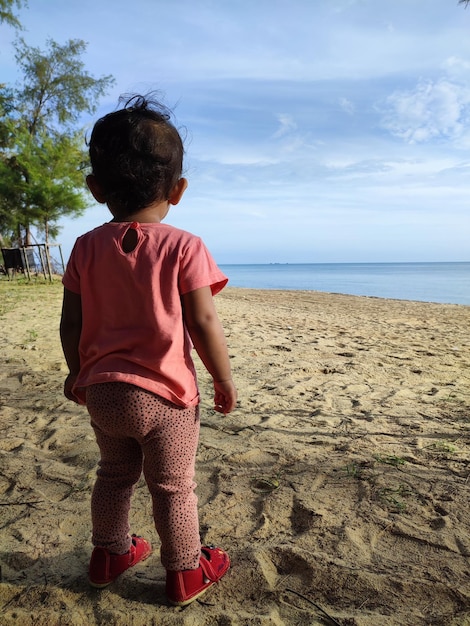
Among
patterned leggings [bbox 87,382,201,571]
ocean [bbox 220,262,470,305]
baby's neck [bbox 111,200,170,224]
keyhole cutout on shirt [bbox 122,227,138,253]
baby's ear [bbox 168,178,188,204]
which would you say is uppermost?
baby's ear [bbox 168,178,188,204]

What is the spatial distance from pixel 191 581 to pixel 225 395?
647mm

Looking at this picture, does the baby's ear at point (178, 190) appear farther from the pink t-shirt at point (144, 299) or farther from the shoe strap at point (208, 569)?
the shoe strap at point (208, 569)

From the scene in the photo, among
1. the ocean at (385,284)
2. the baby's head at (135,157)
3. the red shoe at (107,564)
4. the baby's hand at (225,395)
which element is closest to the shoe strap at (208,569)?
the red shoe at (107,564)

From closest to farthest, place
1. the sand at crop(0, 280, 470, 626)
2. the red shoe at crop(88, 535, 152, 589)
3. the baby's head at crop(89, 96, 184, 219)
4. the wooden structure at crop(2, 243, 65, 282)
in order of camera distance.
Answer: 1. the baby's head at crop(89, 96, 184, 219)
2. the sand at crop(0, 280, 470, 626)
3. the red shoe at crop(88, 535, 152, 589)
4. the wooden structure at crop(2, 243, 65, 282)

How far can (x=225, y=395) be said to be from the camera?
1.65 m

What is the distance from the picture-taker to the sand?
5.24 feet

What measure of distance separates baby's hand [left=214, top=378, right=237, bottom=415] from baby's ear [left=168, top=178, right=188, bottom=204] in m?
0.66

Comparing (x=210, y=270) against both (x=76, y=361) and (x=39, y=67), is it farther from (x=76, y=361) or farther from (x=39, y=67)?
(x=39, y=67)

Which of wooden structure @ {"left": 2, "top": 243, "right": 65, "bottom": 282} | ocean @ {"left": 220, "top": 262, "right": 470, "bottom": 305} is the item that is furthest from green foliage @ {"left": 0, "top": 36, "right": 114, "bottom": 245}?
ocean @ {"left": 220, "top": 262, "right": 470, "bottom": 305}

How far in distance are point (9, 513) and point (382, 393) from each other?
3060 millimetres

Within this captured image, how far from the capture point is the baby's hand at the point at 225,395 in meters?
1.64

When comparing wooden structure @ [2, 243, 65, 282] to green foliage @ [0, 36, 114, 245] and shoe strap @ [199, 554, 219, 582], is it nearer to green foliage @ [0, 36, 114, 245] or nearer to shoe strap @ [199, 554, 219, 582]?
green foliage @ [0, 36, 114, 245]

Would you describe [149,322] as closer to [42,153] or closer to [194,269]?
[194,269]

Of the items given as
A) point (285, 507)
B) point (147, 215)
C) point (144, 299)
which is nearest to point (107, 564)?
point (285, 507)
